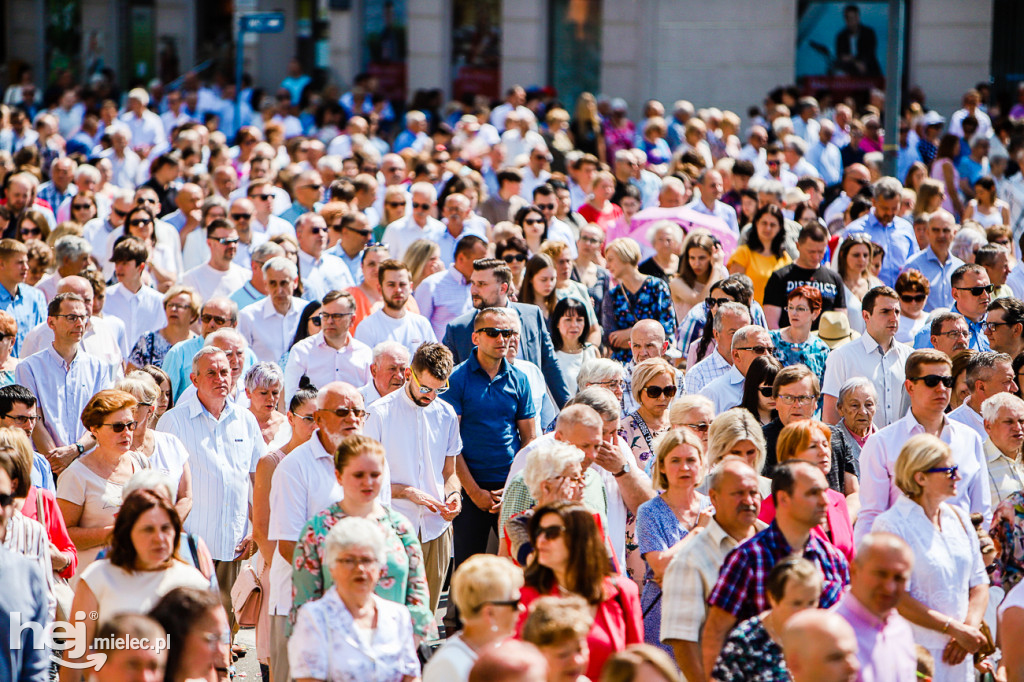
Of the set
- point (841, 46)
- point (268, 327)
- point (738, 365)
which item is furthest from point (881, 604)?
point (841, 46)

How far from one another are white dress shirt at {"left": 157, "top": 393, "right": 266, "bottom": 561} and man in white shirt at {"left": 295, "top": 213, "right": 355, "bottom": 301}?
3.48 metres

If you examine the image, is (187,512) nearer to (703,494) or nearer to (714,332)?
(703,494)

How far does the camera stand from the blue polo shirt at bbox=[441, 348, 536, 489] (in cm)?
789

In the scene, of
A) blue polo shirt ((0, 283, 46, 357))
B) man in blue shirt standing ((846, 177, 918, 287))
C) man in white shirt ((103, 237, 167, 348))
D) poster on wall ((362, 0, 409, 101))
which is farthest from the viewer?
poster on wall ((362, 0, 409, 101))

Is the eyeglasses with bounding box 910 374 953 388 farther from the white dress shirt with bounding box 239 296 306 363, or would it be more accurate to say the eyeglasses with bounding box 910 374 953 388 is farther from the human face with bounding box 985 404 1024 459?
the white dress shirt with bounding box 239 296 306 363

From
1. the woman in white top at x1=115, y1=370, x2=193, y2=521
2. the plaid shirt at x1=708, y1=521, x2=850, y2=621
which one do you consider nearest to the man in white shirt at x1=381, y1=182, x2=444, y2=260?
the woman in white top at x1=115, y1=370, x2=193, y2=521

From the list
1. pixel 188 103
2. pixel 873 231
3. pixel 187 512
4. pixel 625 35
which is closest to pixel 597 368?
pixel 187 512

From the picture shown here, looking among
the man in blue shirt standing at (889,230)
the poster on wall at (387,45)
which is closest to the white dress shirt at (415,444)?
the man in blue shirt standing at (889,230)

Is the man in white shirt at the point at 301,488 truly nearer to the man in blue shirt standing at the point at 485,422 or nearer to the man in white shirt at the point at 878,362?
the man in blue shirt standing at the point at 485,422

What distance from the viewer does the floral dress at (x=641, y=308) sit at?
977 cm

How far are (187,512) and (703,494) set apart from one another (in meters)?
2.56

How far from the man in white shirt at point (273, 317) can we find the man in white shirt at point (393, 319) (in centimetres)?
61

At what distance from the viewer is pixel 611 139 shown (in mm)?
20266

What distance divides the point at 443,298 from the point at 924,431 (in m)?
4.28
